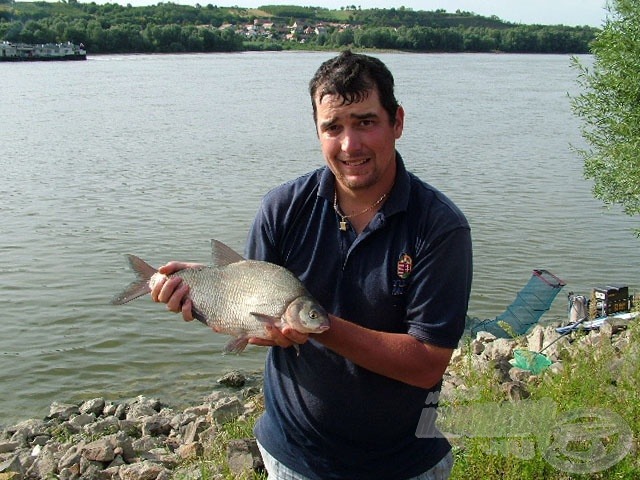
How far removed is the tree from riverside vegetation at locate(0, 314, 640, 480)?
3232mm

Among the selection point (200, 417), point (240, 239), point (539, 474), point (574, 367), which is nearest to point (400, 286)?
point (539, 474)

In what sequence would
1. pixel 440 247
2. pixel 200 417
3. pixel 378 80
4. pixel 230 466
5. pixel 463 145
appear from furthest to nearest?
pixel 463 145 → pixel 200 417 → pixel 230 466 → pixel 378 80 → pixel 440 247

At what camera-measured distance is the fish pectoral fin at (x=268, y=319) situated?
2.83m

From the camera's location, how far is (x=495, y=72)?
7344cm

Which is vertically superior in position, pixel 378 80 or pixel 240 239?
pixel 378 80

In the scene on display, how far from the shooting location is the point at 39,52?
10225 centimetres

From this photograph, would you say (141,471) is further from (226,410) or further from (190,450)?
(226,410)

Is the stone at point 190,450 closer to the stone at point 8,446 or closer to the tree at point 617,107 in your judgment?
the stone at point 8,446

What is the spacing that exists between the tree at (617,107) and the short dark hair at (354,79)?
939 centimetres

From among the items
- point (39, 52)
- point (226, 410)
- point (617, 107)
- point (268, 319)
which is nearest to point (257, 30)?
point (39, 52)

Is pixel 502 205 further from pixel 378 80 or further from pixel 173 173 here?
pixel 378 80

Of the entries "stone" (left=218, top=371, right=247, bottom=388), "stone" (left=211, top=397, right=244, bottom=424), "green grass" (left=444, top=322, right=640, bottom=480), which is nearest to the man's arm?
"green grass" (left=444, top=322, right=640, bottom=480)

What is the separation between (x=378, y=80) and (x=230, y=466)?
10.7 ft

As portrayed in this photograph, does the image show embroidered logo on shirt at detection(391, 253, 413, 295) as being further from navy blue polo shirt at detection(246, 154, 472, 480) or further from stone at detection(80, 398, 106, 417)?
stone at detection(80, 398, 106, 417)
